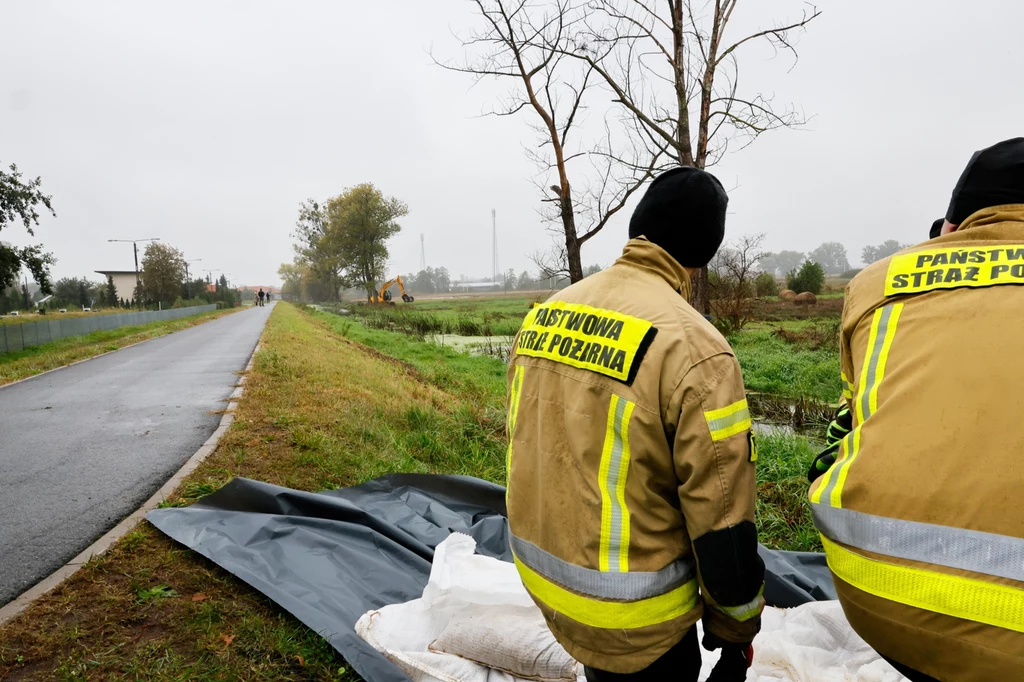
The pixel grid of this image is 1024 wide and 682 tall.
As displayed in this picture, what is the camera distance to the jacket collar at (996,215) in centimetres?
151

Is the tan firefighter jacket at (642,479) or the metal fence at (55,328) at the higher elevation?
the tan firefighter jacket at (642,479)

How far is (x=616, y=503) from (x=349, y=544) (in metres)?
2.58

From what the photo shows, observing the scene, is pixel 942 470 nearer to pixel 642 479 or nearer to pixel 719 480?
pixel 719 480

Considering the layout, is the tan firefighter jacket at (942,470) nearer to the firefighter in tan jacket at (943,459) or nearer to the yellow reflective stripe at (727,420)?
the firefighter in tan jacket at (943,459)

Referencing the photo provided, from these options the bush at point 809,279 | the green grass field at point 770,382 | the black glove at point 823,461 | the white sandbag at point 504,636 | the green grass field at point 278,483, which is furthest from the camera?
the bush at point 809,279

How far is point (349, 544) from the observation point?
12.0 feet

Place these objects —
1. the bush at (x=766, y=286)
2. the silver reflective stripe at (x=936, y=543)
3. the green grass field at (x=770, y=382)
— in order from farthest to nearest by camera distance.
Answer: the bush at (x=766, y=286), the green grass field at (x=770, y=382), the silver reflective stripe at (x=936, y=543)

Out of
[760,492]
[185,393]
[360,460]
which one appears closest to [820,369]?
[760,492]

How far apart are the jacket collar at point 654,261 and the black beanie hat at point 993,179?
0.72 m

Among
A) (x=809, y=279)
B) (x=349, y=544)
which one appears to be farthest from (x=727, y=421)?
(x=809, y=279)

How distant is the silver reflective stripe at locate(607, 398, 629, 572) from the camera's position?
1518mm

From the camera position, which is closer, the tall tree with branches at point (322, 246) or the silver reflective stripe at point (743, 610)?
the silver reflective stripe at point (743, 610)

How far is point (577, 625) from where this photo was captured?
163cm

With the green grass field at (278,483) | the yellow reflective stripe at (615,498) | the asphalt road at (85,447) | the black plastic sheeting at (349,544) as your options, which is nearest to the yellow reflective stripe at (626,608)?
the yellow reflective stripe at (615,498)
